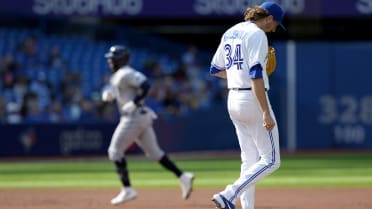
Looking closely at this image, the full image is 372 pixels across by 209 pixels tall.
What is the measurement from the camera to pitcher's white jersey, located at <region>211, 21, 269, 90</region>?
8953 mm

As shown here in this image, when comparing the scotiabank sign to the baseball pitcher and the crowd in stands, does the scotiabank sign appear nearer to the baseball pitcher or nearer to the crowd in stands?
the crowd in stands

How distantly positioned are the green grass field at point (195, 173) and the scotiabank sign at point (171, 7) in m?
4.13

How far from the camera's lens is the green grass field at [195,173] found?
1602cm

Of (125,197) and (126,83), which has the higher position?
(126,83)

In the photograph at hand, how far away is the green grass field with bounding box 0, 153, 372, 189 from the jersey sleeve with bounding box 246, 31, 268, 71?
21.4 feet

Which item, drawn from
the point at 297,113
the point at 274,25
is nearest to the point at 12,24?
the point at 297,113

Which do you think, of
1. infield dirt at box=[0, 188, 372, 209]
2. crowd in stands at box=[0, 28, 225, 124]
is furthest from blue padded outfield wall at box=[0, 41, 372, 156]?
infield dirt at box=[0, 188, 372, 209]

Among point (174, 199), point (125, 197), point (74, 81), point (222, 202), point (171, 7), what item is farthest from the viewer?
point (74, 81)

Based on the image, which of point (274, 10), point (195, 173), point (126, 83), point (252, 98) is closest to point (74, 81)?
point (195, 173)

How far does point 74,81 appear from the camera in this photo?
87.1 feet

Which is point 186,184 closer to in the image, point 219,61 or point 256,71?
point 219,61

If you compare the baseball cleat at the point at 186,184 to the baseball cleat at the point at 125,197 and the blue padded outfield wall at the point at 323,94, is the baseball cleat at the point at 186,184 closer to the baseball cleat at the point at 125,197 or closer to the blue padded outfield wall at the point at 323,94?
the baseball cleat at the point at 125,197

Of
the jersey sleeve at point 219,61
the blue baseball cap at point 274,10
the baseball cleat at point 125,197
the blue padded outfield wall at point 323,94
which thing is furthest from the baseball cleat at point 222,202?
the blue padded outfield wall at point 323,94

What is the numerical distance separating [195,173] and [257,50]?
9780 millimetres
